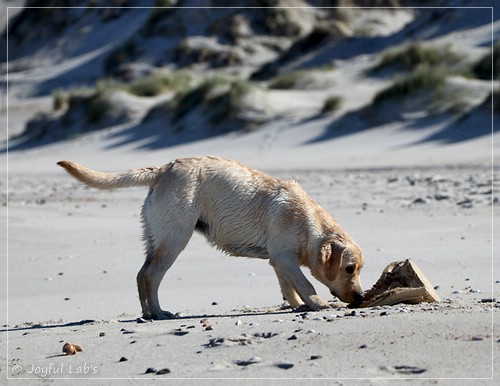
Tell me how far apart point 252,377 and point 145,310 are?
2106 mm

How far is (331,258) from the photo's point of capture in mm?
7195

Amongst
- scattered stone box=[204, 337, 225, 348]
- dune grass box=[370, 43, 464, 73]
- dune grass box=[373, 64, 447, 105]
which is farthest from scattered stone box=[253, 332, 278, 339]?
dune grass box=[370, 43, 464, 73]

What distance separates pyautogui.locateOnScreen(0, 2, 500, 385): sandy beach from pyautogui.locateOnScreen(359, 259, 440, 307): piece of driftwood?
19 centimetres

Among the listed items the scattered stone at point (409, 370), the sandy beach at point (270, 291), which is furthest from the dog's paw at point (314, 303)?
the scattered stone at point (409, 370)

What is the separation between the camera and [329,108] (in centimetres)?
2308

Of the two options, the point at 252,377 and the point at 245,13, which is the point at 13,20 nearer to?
the point at 245,13

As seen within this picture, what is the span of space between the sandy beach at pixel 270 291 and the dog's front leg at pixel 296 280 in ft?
0.56

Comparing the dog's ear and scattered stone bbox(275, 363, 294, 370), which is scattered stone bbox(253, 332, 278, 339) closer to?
scattered stone bbox(275, 363, 294, 370)

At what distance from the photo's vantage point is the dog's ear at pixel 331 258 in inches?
283

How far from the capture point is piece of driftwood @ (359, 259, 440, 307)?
688 centimetres

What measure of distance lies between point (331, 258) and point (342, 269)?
10 cm

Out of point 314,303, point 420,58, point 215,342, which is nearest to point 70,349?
point 215,342

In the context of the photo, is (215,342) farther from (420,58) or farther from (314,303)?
(420,58)

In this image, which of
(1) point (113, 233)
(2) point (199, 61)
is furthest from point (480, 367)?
(2) point (199, 61)
